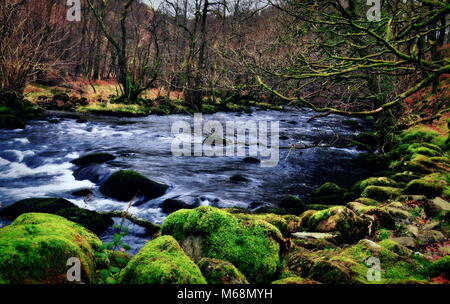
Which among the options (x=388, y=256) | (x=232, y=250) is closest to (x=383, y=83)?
(x=388, y=256)

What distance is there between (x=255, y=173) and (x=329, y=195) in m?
3.29

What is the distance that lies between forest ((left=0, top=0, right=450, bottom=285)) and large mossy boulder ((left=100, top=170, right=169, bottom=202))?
0.04m

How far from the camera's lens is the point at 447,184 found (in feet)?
22.1

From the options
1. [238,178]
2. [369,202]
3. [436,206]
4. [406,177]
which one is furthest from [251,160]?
[436,206]

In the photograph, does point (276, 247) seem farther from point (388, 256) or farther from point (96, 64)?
point (96, 64)

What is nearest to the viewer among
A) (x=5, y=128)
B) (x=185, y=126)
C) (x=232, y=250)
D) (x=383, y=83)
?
(x=232, y=250)

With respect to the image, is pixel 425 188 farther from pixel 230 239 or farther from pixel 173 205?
pixel 173 205

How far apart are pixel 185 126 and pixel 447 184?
15236mm

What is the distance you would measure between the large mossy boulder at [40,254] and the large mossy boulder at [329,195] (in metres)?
6.14

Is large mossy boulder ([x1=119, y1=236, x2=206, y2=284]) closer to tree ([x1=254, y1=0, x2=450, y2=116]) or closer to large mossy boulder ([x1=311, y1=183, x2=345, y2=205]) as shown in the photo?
tree ([x1=254, y1=0, x2=450, y2=116])

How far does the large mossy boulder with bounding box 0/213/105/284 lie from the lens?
7.11ft

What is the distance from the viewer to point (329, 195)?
807 centimetres
